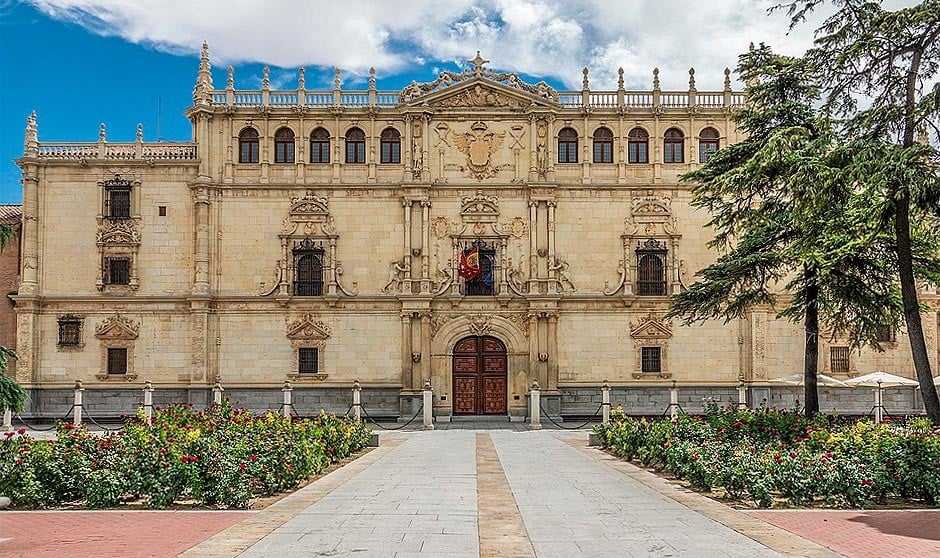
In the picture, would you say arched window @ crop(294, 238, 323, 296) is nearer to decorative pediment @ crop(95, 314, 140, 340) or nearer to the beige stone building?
the beige stone building

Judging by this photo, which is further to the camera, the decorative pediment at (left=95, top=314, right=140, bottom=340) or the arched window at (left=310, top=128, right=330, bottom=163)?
the arched window at (left=310, top=128, right=330, bottom=163)

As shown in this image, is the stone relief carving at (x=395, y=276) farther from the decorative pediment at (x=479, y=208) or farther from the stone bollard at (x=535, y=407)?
the stone bollard at (x=535, y=407)

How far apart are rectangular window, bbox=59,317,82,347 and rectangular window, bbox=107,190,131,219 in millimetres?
5158

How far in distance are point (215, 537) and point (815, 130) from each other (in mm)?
20060

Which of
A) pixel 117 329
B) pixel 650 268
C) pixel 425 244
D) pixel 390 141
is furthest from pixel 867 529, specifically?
pixel 117 329

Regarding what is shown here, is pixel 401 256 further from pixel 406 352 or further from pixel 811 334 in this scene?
pixel 811 334

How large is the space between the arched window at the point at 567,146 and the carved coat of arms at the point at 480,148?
9.02ft

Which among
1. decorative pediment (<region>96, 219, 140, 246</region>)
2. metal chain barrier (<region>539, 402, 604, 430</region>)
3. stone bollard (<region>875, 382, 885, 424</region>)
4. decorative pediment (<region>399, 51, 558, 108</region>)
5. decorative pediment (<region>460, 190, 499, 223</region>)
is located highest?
decorative pediment (<region>399, 51, 558, 108</region>)

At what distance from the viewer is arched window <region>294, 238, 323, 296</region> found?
43.4 metres

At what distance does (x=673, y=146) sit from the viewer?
44156 mm

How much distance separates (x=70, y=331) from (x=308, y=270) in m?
11.1

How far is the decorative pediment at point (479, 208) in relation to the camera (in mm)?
43594

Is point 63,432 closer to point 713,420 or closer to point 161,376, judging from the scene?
point 713,420

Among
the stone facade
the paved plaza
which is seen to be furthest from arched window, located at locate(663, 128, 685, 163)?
the stone facade
